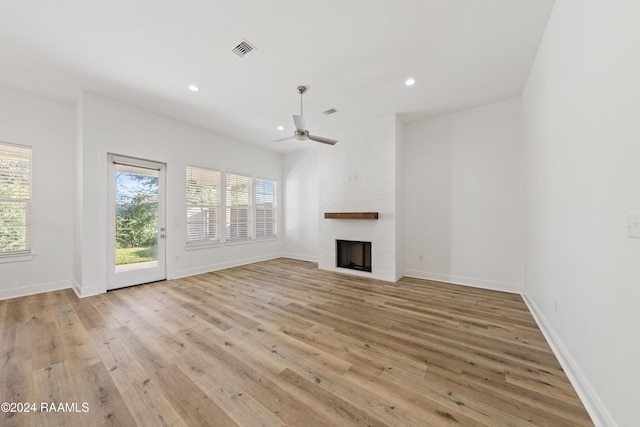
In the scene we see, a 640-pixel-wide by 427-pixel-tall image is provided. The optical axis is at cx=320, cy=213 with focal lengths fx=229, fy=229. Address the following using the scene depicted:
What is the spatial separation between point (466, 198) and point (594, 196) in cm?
283

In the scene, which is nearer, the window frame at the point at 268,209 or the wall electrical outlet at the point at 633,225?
the wall electrical outlet at the point at 633,225

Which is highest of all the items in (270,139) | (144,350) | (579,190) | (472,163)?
(270,139)

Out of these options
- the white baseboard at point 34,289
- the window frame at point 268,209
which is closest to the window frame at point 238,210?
the window frame at point 268,209

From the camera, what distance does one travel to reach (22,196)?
143 inches

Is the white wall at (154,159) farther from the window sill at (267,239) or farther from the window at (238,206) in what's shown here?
the window at (238,206)

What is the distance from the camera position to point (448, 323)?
271cm

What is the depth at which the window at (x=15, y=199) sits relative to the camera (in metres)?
3.51

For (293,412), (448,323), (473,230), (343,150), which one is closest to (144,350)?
(293,412)

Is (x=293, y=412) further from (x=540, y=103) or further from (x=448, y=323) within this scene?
(x=540, y=103)

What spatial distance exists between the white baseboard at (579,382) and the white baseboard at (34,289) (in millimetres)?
6682

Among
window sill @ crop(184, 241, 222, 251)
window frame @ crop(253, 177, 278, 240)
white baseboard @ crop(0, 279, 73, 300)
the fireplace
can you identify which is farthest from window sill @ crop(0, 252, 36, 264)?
the fireplace

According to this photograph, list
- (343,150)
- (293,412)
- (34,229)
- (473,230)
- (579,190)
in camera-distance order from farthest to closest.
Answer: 1. (343,150)
2. (473,230)
3. (34,229)
4. (579,190)
5. (293,412)

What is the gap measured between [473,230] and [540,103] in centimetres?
220

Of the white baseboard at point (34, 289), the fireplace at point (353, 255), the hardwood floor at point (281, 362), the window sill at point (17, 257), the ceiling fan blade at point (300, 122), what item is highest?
the ceiling fan blade at point (300, 122)
